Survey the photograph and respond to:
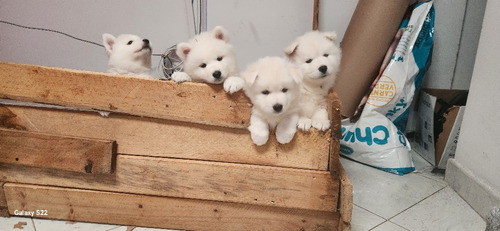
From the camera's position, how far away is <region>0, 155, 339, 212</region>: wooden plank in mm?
1315

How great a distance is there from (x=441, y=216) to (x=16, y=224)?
175 cm

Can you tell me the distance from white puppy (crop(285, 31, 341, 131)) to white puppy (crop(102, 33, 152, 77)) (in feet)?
2.01

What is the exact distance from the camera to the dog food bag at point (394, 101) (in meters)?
2.05

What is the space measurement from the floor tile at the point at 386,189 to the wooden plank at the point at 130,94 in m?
0.81

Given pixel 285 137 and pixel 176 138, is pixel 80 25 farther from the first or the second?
pixel 285 137

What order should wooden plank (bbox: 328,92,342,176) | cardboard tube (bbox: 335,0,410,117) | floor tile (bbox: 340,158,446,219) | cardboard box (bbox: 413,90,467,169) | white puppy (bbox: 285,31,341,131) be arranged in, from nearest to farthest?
wooden plank (bbox: 328,92,342,176)
white puppy (bbox: 285,31,341,131)
floor tile (bbox: 340,158,446,219)
cardboard box (bbox: 413,90,467,169)
cardboard tube (bbox: 335,0,410,117)

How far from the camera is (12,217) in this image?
1.49 meters

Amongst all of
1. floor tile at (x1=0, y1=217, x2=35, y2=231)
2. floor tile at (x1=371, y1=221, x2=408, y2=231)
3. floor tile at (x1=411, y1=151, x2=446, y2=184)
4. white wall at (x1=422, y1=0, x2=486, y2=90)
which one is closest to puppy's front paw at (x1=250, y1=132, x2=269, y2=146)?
floor tile at (x1=371, y1=221, x2=408, y2=231)

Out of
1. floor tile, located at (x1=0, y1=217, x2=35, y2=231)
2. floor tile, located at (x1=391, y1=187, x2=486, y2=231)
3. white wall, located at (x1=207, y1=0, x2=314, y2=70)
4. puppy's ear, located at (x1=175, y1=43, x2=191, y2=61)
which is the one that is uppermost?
white wall, located at (x1=207, y1=0, x2=314, y2=70)

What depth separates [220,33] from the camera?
1479mm

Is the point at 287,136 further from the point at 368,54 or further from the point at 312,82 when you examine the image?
the point at 368,54

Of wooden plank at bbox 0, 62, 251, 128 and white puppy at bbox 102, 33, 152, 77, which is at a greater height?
white puppy at bbox 102, 33, 152, 77

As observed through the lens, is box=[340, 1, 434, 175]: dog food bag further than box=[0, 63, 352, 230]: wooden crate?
Yes

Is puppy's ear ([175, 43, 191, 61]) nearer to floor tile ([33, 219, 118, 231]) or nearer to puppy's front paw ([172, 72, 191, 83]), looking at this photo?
puppy's front paw ([172, 72, 191, 83])
